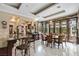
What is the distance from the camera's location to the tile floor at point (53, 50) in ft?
7.53

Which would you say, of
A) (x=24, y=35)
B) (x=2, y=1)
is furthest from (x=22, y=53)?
(x=2, y=1)

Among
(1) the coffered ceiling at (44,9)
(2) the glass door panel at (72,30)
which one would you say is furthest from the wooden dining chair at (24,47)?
(2) the glass door panel at (72,30)

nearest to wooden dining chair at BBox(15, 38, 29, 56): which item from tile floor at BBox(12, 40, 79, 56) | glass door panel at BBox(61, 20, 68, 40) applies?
tile floor at BBox(12, 40, 79, 56)

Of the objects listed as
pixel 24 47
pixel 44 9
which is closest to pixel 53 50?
pixel 24 47

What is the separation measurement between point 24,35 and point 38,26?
337 mm

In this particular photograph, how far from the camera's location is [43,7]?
2.29 meters

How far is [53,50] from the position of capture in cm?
235

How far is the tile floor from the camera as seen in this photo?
7.53ft

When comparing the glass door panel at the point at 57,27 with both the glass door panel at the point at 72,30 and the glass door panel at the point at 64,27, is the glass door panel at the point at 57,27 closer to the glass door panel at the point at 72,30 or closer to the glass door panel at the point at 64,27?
the glass door panel at the point at 64,27

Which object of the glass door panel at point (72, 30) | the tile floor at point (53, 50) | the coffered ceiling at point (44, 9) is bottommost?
the tile floor at point (53, 50)

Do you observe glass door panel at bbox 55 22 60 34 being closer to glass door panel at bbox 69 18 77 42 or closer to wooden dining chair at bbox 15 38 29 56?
glass door panel at bbox 69 18 77 42

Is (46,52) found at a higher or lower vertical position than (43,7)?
lower

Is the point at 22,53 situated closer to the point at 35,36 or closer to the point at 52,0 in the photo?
the point at 35,36

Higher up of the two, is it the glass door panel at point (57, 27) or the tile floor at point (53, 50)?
the glass door panel at point (57, 27)
